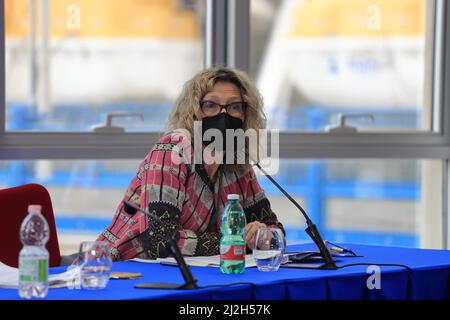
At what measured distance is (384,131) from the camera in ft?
14.7

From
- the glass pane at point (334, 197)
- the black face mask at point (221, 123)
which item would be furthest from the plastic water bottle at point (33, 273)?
the glass pane at point (334, 197)

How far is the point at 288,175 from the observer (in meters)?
4.48

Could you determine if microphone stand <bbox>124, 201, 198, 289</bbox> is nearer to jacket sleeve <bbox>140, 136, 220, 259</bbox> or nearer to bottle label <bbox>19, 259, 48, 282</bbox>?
bottle label <bbox>19, 259, 48, 282</bbox>

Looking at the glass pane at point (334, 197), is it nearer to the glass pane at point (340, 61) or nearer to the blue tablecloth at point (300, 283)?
the glass pane at point (340, 61)

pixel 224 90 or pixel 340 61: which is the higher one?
pixel 340 61

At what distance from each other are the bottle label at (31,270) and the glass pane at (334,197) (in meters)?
2.36

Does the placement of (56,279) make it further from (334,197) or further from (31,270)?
(334,197)

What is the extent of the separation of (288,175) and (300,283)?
227 centimetres

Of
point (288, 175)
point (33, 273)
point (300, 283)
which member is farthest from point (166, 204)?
point (288, 175)

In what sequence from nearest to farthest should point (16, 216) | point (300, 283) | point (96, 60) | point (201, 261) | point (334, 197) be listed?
point (300, 283), point (201, 261), point (16, 216), point (96, 60), point (334, 197)

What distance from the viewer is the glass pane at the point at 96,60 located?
13.5 feet

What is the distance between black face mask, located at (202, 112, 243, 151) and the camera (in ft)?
9.45
